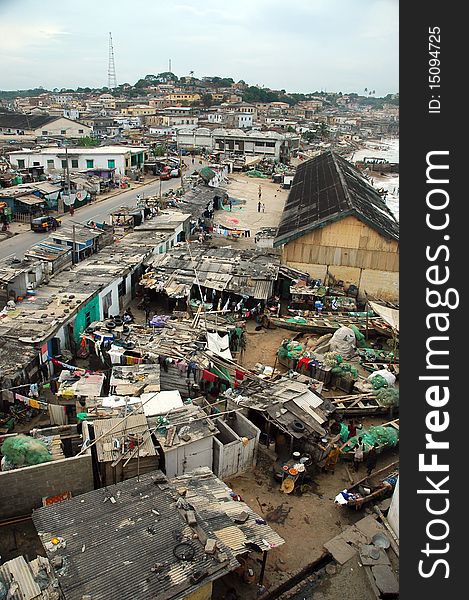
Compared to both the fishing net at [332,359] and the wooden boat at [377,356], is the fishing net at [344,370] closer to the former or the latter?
the fishing net at [332,359]

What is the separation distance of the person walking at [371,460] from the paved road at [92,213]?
28.9m

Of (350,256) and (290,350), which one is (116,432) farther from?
(350,256)

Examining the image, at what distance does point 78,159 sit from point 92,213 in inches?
851

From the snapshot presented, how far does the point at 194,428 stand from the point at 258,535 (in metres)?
4.27

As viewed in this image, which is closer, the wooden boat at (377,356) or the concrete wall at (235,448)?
the concrete wall at (235,448)

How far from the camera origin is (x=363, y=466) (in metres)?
17.4

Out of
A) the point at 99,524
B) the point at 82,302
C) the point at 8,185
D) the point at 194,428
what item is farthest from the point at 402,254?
the point at 8,185

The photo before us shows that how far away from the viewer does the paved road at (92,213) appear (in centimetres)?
3825

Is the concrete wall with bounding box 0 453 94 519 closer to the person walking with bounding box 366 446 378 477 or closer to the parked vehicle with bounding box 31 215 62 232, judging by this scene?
the person walking with bounding box 366 446 378 477

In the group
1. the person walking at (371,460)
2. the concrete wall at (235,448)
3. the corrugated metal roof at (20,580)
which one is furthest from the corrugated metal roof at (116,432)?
the person walking at (371,460)

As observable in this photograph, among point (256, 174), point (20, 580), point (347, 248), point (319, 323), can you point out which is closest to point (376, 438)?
point (319, 323)

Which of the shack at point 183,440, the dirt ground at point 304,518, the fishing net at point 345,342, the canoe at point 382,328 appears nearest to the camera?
the dirt ground at point 304,518

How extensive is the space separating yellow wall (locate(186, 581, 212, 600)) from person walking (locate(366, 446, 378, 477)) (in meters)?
8.30

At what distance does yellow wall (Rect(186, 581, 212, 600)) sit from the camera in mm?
10125
